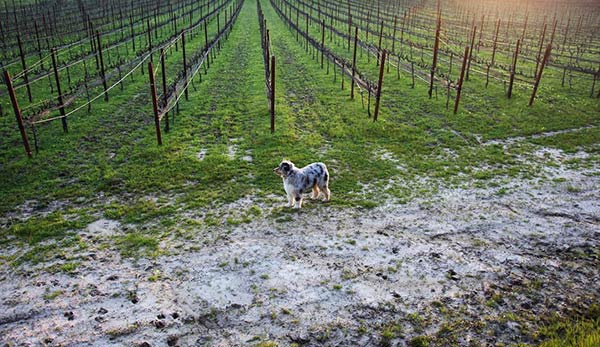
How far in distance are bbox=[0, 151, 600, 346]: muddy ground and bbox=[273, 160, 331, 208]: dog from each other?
0.44 meters

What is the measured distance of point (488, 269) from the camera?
7.54 metres

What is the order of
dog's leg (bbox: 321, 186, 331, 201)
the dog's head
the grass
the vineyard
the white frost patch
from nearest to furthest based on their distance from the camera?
the vineyard → the white frost patch → the dog's head → dog's leg (bbox: 321, 186, 331, 201) → the grass

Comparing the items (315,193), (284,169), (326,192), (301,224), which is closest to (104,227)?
(284,169)

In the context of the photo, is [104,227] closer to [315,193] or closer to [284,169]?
[284,169]

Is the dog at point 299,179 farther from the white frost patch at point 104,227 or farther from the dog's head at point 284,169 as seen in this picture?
the white frost patch at point 104,227

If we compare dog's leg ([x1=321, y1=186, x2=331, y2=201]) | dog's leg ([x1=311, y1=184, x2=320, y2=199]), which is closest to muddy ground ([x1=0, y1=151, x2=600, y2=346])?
dog's leg ([x1=321, y1=186, x2=331, y2=201])

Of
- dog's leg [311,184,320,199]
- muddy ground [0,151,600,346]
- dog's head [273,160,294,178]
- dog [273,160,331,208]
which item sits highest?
dog's head [273,160,294,178]

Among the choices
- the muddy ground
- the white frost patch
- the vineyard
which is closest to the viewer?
the muddy ground

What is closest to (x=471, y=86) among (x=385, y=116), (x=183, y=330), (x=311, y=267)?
(x=385, y=116)

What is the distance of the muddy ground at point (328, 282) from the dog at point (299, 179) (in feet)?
1.45

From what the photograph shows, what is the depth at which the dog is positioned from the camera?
9120mm

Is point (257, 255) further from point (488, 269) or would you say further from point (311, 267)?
point (488, 269)

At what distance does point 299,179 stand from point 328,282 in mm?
2807

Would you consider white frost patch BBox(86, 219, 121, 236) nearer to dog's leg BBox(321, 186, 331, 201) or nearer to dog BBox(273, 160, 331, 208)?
dog BBox(273, 160, 331, 208)
